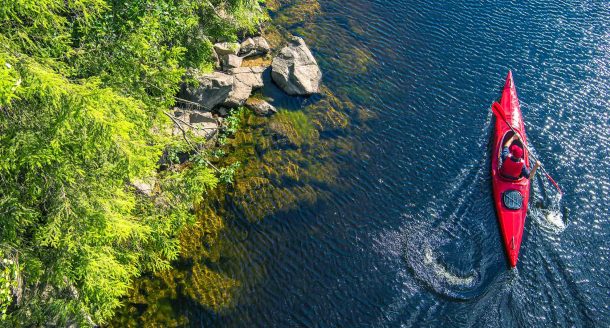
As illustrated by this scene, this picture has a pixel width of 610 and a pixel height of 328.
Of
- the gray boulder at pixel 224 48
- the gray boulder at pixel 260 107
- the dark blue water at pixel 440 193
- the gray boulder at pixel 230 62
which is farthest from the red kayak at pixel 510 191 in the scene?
the gray boulder at pixel 224 48

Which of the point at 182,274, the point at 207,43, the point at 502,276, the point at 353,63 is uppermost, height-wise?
the point at 207,43

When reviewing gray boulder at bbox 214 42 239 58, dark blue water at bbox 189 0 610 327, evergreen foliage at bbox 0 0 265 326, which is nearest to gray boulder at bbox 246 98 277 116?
gray boulder at bbox 214 42 239 58

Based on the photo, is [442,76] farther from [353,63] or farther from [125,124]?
[125,124]

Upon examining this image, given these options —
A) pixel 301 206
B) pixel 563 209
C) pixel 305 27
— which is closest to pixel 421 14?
pixel 305 27

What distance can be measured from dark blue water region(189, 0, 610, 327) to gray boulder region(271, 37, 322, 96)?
3.02 ft

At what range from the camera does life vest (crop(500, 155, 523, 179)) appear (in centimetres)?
1870

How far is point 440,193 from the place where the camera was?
18.5 metres

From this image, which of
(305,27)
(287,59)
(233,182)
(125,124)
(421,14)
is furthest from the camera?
(421,14)

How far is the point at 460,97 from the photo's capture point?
2256 centimetres

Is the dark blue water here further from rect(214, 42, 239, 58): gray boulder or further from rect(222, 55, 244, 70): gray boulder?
rect(214, 42, 239, 58): gray boulder

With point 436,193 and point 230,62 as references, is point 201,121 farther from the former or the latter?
point 436,193

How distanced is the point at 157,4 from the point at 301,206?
8057mm

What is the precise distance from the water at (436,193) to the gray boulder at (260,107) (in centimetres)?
61

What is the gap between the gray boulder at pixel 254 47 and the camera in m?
21.7
